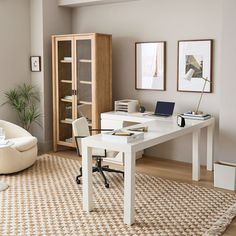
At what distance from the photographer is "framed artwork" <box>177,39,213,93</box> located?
5234 mm

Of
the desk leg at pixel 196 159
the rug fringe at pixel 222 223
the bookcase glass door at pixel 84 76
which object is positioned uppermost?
the bookcase glass door at pixel 84 76

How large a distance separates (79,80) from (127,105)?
2.79ft

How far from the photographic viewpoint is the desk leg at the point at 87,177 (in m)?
3.71

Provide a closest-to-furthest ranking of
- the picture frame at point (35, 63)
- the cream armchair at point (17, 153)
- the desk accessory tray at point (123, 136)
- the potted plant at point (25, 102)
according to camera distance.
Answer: the desk accessory tray at point (123, 136) < the cream armchair at point (17, 153) < the potted plant at point (25, 102) < the picture frame at point (35, 63)

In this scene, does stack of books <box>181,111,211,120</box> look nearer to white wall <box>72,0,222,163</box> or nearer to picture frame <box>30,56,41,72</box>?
white wall <box>72,0,222,163</box>

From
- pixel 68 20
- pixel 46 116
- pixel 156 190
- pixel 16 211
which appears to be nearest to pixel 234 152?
pixel 156 190

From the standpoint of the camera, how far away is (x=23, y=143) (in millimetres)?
5121

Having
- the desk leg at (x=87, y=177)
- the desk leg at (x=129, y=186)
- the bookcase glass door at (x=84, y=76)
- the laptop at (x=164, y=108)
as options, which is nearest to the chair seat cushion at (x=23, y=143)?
the bookcase glass door at (x=84, y=76)

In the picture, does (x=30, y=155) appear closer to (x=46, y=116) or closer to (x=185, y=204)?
(x=46, y=116)

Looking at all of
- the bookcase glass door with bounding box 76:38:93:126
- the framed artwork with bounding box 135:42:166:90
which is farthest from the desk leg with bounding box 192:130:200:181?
the bookcase glass door with bounding box 76:38:93:126

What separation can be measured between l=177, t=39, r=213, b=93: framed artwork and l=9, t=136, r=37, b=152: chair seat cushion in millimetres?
2180

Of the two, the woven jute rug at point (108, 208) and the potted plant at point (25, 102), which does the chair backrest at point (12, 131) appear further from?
the woven jute rug at point (108, 208)

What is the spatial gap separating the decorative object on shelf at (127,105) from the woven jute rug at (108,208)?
3.89 feet

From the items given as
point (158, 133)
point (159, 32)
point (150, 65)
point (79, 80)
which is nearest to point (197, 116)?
point (158, 133)
